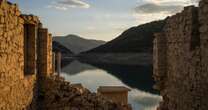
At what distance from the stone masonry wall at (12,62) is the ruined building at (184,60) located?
10.4 feet

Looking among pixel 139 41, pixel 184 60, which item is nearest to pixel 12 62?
pixel 184 60

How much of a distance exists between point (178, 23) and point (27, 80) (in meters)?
3.37

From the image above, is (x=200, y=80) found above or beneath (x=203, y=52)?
beneath

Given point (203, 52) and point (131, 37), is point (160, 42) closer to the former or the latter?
point (203, 52)

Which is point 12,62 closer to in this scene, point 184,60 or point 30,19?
point 30,19

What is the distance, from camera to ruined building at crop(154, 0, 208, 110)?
6.59 metres

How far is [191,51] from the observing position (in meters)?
7.16

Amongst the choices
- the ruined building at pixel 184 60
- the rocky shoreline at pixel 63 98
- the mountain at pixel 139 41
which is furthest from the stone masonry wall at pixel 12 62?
the mountain at pixel 139 41

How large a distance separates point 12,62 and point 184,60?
3291 millimetres

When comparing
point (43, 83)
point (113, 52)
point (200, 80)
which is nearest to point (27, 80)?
point (43, 83)

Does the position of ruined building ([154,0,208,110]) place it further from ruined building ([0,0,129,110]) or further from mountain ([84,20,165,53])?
mountain ([84,20,165,53])

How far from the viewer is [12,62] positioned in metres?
6.95

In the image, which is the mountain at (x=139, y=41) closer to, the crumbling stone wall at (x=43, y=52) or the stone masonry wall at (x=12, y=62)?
the crumbling stone wall at (x=43, y=52)

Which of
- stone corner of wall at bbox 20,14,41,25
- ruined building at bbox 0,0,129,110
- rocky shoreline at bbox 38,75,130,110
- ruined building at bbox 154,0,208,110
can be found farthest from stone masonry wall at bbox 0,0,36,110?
ruined building at bbox 154,0,208,110
